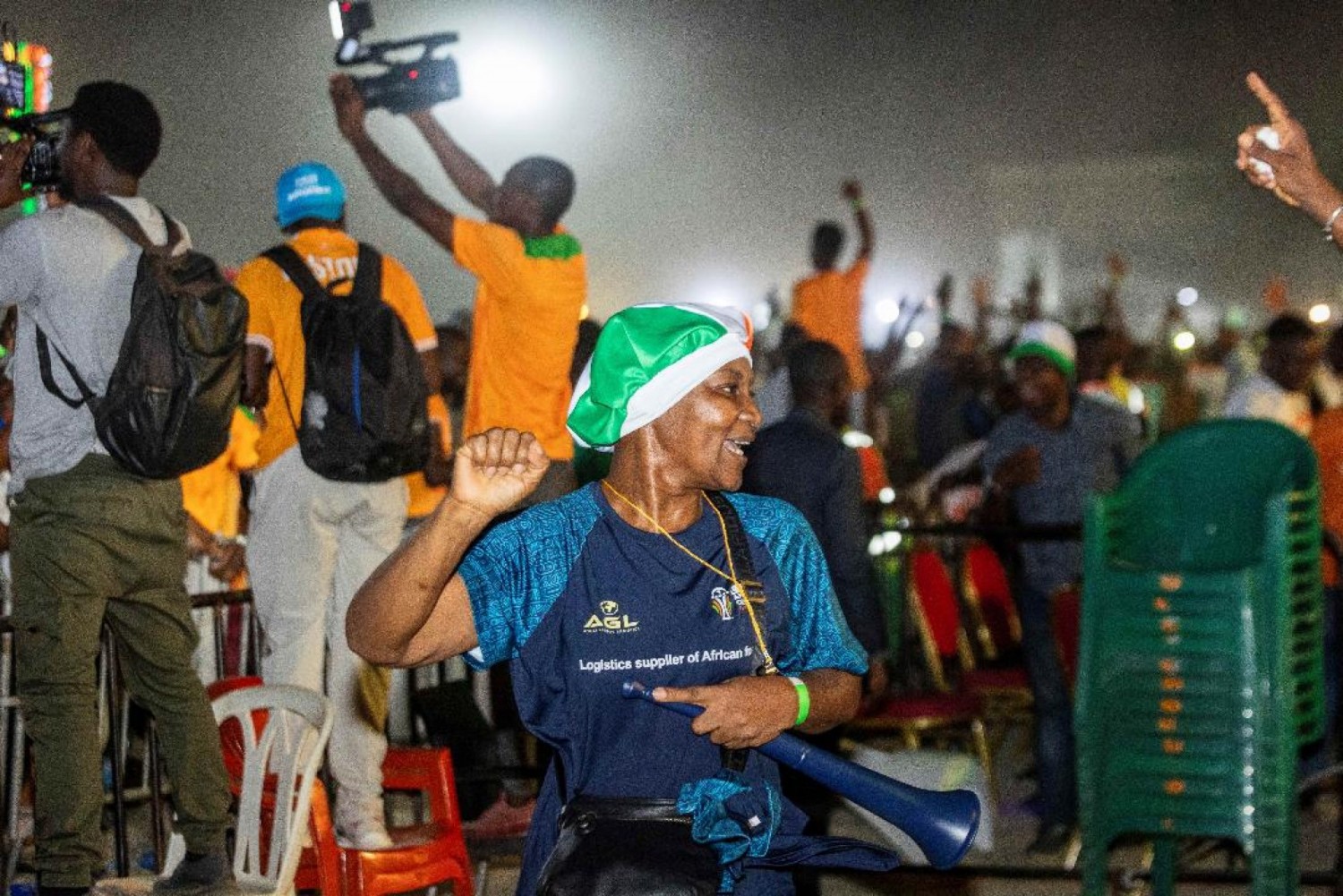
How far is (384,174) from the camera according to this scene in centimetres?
638

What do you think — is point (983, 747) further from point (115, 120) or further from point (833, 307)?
point (115, 120)

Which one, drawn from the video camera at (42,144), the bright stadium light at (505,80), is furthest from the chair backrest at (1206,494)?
the bright stadium light at (505,80)

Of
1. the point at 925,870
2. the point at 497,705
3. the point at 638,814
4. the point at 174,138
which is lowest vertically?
the point at 925,870

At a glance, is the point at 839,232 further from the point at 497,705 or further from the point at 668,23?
the point at 497,705

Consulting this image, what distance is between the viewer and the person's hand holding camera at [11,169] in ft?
15.1

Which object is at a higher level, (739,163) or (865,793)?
(739,163)

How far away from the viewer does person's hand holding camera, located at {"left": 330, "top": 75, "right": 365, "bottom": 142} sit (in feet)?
20.6

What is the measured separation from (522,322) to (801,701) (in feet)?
12.1

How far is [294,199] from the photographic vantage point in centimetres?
607

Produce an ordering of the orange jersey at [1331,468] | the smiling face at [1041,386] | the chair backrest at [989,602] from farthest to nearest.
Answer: the chair backrest at [989,602] < the orange jersey at [1331,468] < the smiling face at [1041,386]

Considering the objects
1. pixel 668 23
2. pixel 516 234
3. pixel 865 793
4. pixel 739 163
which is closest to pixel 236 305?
pixel 516 234

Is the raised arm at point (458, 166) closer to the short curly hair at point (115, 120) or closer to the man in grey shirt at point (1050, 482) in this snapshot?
the short curly hair at point (115, 120)

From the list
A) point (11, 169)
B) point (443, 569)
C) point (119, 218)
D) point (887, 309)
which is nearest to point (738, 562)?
point (443, 569)

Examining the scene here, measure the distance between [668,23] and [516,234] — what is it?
429 centimetres
